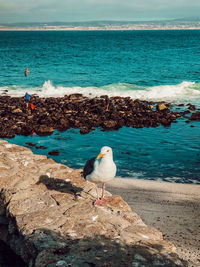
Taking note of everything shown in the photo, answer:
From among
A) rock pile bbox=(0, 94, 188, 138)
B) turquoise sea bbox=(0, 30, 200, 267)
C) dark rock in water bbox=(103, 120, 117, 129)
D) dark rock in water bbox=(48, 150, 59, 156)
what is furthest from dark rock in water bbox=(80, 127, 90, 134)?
dark rock in water bbox=(48, 150, 59, 156)

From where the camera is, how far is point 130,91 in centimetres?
3306

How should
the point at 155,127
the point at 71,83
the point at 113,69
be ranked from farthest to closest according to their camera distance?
the point at 113,69 → the point at 71,83 → the point at 155,127

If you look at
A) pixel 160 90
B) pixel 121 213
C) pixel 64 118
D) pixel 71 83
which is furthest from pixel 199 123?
pixel 71 83

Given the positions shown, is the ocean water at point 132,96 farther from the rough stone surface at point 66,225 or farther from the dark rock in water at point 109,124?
the rough stone surface at point 66,225

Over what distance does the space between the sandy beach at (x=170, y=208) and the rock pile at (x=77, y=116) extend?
8502 millimetres

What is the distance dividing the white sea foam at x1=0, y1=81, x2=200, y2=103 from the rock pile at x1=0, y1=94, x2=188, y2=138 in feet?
13.3

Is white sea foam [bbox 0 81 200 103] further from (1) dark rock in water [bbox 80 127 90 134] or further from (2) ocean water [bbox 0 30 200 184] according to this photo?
(1) dark rock in water [bbox 80 127 90 134]

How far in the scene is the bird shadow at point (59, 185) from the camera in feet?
28.0

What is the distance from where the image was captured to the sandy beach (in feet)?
26.8

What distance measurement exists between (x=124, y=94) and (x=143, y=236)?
2586cm

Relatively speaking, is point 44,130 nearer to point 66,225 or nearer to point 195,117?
point 195,117

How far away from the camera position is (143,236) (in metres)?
6.57

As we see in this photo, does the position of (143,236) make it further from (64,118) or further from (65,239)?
(64,118)

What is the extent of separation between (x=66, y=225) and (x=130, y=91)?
27528 mm
